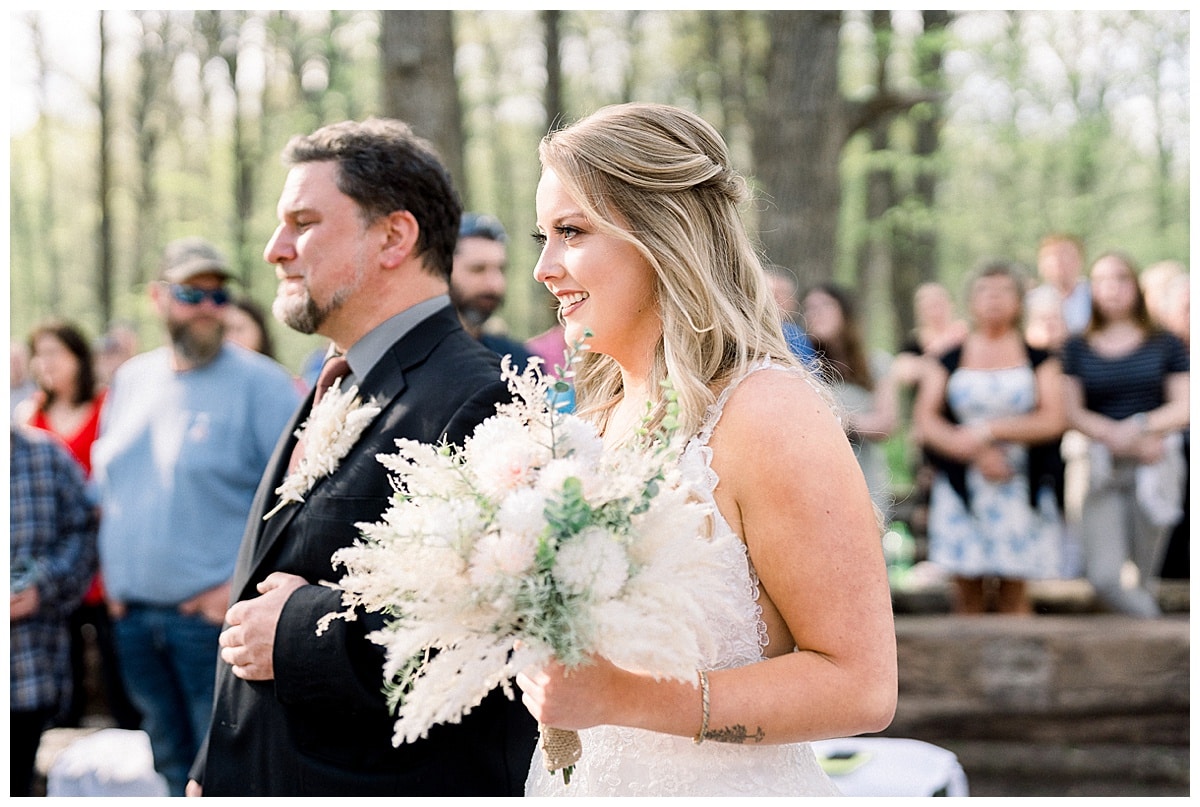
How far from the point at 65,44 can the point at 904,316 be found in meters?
17.8

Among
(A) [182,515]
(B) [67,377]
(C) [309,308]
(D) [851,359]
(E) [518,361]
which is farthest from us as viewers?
(D) [851,359]

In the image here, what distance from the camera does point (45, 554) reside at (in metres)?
5.27

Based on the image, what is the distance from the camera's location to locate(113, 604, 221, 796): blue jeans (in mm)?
4980

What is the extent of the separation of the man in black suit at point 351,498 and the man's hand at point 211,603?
1.95m

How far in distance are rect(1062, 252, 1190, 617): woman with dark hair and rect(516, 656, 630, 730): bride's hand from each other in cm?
545

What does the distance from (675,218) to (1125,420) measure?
17.3 feet

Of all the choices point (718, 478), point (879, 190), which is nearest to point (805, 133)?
point (718, 478)

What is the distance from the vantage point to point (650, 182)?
2260 mm

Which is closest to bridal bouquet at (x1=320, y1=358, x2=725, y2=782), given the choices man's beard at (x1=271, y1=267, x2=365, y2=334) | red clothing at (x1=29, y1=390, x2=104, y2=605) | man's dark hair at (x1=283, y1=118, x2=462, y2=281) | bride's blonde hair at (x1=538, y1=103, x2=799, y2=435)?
bride's blonde hair at (x1=538, y1=103, x2=799, y2=435)

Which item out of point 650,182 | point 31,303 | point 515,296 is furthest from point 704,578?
point 31,303

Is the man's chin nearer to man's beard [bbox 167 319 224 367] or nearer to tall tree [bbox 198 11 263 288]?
man's beard [bbox 167 319 224 367]

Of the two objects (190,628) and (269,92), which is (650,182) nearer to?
(190,628)

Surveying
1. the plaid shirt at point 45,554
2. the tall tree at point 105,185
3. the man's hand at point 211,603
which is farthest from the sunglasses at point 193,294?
the tall tree at point 105,185

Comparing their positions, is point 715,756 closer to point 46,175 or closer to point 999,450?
point 999,450
